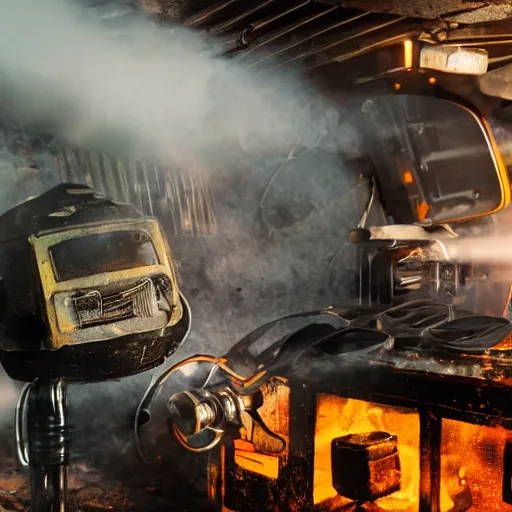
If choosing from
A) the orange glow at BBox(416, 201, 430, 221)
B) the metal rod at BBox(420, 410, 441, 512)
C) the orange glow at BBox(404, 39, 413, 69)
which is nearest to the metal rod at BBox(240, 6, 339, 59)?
the orange glow at BBox(404, 39, 413, 69)

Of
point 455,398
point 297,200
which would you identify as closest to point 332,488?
point 455,398

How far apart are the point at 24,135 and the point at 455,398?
2.26 metres

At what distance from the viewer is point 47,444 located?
7.82 ft

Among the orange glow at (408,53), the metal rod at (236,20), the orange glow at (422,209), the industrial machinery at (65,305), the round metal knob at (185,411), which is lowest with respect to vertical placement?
the round metal knob at (185,411)

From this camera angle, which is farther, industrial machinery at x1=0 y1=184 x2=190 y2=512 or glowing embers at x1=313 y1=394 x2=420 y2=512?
glowing embers at x1=313 y1=394 x2=420 y2=512

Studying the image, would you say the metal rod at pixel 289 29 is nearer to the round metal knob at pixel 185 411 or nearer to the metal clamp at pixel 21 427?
the round metal knob at pixel 185 411

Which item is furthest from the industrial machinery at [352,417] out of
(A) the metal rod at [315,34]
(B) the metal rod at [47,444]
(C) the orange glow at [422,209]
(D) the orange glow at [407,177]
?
(A) the metal rod at [315,34]

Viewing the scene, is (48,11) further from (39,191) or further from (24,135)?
(39,191)

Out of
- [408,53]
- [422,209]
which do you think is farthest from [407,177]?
[408,53]

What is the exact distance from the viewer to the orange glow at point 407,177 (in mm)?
3701

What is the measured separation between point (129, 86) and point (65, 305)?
1.16 m

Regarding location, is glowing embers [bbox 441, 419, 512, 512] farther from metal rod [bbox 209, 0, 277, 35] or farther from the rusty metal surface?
metal rod [bbox 209, 0, 277, 35]

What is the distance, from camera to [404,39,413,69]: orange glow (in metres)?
2.87

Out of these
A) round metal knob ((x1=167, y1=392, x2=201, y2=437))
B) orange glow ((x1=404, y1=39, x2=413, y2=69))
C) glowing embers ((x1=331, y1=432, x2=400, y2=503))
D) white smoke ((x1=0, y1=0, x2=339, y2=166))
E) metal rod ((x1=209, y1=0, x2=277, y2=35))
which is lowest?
glowing embers ((x1=331, y1=432, x2=400, y2=503))
